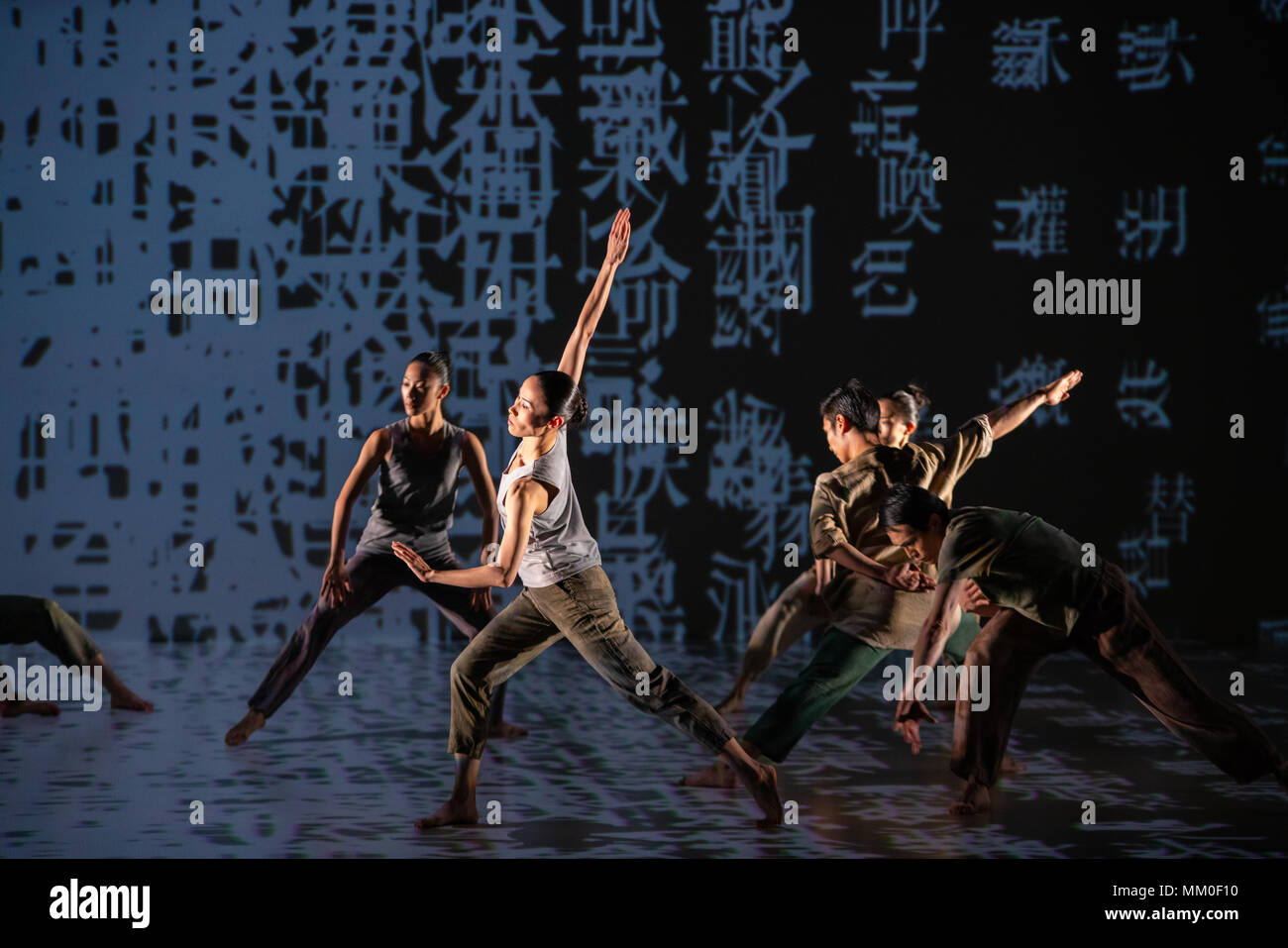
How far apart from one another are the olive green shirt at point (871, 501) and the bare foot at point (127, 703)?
3079 millimetres

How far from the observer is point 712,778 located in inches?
205

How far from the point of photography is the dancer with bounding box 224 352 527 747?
19.0 feet

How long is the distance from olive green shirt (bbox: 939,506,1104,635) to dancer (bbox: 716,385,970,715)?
140 centimetres

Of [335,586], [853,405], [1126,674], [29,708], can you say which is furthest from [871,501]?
[29,708]

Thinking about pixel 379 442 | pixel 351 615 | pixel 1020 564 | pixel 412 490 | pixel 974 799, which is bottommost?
pixel 974 799

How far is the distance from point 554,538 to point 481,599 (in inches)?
56.5

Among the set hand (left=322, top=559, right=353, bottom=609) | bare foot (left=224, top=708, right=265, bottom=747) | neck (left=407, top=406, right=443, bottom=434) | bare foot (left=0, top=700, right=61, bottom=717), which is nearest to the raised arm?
neck (left=407, top=406, right=443, bottom=434)

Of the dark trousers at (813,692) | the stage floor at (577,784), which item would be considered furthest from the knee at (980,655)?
the stage floor at (577,784)

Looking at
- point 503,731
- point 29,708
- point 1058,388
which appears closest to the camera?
point 1058,388

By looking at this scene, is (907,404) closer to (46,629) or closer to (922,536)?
(922,536)

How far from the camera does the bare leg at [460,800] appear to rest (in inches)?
178

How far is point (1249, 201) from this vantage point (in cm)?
930

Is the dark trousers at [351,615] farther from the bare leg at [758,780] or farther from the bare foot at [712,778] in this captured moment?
the bare leg at [758,780]

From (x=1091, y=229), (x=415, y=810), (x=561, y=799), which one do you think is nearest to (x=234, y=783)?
(x=415, y=810)
